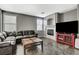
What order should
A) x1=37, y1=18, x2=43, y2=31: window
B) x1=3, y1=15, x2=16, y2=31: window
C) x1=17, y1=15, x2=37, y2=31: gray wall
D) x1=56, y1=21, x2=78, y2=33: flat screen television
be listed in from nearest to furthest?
x1=56, y1=21, x2=78, y2=33: flat screen television → x1=3, y1=15, x2=16, y2=31: window → x1=17, y1=15, x2=37, y2=31: gray wall → x1=37, y1=18, x2=43, y2=31: window

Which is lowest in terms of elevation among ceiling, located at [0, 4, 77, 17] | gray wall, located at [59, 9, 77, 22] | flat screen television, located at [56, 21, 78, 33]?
flat screen television, located at [56, 21, 78, 33]

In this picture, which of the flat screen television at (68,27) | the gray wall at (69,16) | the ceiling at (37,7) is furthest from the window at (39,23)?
the flat screen television at (68,27)

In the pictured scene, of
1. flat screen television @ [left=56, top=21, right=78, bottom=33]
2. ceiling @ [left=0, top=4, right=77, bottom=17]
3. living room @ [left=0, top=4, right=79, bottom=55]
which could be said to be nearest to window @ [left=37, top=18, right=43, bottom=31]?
living room @ [left=0, top=4, right=79, bottom=55]

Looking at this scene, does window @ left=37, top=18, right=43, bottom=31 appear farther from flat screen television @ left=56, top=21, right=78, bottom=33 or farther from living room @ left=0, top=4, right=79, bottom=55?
flat screen television @ left=56, top=21, right=78, bottom=33

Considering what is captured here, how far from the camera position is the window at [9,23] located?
5.07m

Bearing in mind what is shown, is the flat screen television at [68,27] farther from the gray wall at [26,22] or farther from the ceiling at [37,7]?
the gray wall at [26,22]

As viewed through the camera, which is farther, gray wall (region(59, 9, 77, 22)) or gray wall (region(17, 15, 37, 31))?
gray wall (region(17, 15, 37, 31))

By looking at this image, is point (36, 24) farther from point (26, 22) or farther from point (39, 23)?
point (26, 22)

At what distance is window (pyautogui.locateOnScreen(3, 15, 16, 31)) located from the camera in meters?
5.07

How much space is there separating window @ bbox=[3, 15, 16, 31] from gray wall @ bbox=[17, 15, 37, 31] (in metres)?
0.44

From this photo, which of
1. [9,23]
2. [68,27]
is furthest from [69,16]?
[9,23]

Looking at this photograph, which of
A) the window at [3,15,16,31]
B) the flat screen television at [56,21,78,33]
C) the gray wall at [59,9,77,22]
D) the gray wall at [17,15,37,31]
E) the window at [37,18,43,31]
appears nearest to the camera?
the flat screen television at [56,21,78,33]

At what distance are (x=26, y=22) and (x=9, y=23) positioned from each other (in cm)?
162

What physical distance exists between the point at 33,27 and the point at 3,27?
9.54ft
